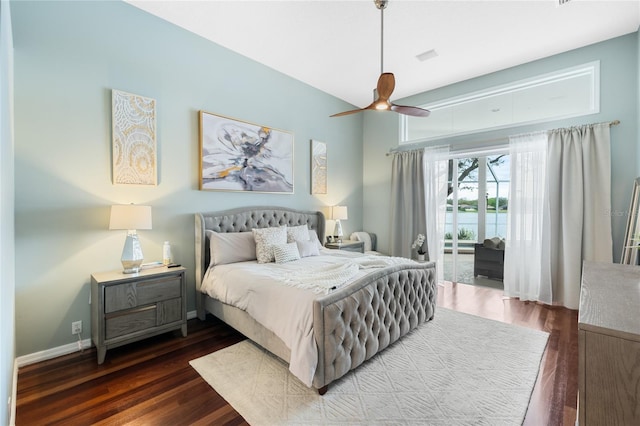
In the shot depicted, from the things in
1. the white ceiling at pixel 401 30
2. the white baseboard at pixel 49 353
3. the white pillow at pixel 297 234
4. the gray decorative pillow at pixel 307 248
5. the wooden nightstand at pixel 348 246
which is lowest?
the white baseboard at pixel 49 353

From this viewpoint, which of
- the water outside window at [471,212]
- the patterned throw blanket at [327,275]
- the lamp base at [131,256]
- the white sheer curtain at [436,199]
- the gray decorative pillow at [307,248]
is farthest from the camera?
the white sheer curtain at [436,199]

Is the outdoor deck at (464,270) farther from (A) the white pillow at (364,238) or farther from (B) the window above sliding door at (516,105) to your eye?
(B) the window above sliding door at (516,105)

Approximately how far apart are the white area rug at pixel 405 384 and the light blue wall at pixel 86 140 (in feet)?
4.71

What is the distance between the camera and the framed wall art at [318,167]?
193 inches

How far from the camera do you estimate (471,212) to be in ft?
16.0

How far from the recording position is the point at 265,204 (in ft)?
13.8

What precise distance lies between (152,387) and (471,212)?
194 inches

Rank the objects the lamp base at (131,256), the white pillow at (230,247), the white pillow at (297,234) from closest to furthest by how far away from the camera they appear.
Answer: the lamp base at (131,256)
the white pillow at (230,247)
the white pillow at (297,234)

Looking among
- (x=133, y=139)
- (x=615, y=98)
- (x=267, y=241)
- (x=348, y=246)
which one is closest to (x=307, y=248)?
(x=267, y=241)

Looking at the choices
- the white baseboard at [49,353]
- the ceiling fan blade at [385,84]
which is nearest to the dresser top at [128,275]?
the white baseboard at [49,353]

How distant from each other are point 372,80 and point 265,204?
104 inches

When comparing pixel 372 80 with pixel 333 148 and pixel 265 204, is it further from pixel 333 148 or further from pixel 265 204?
pixel 265 204

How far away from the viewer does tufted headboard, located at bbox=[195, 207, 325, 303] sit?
3.37 metres

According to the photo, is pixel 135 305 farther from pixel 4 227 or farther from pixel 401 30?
pixel 401 30
